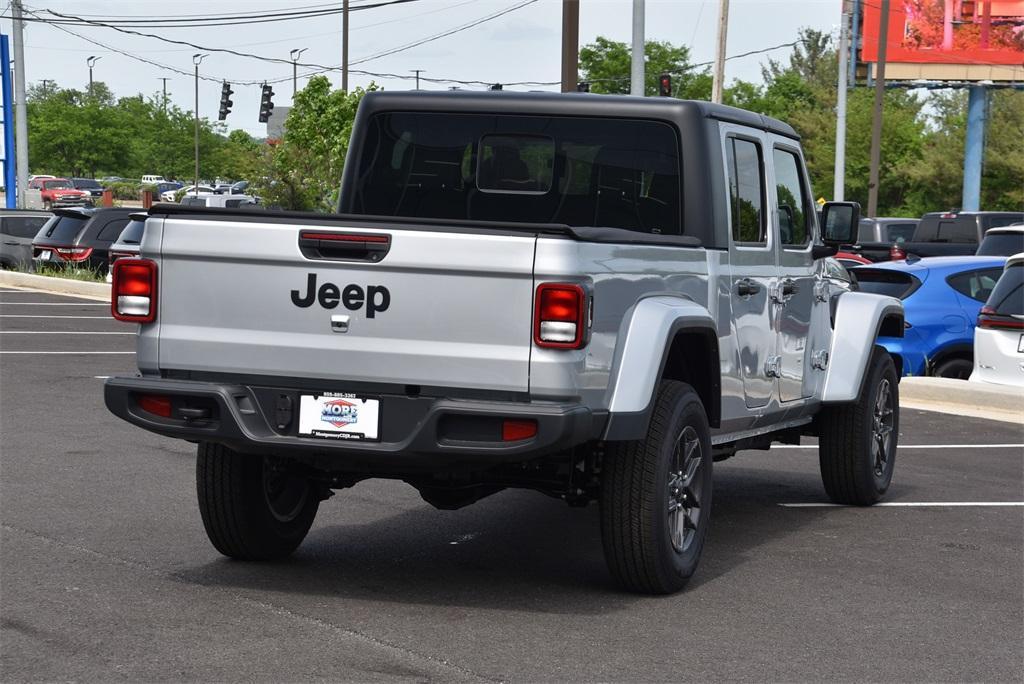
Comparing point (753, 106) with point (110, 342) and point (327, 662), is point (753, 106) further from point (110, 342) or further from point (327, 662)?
point (327, 662)

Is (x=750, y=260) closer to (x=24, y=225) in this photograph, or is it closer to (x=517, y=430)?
(x=517, y=430)

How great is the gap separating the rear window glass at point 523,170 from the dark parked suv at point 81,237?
22408 mm

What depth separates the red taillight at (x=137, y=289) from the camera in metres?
6.46

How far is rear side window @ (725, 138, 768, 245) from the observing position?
767 centimetres

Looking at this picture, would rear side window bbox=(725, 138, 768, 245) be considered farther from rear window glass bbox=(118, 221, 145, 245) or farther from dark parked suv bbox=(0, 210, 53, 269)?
dark parked suv bbox=(0, 210, 53, 269)

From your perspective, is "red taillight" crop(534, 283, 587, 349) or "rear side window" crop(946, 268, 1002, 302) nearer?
"red taillight" crop(534, 283, 587, 349)

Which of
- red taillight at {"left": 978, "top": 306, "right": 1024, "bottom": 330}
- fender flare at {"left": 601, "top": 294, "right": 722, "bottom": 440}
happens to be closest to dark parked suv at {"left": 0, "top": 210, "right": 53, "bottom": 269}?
red taillight at {"left": 978, "top": 306, "right": 1024, "bottom": 330}

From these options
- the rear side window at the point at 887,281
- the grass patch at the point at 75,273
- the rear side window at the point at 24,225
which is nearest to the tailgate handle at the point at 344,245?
the rear side window at the point at 887,281

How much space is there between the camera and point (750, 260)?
7754 millimetres

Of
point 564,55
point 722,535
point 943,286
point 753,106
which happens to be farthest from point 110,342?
point 753,106

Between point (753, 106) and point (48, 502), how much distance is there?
84997mm

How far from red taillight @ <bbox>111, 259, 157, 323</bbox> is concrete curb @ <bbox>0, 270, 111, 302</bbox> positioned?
21.7 metres

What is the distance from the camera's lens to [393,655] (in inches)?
222

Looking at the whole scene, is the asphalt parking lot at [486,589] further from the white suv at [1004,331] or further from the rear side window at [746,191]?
the white suv at [1004,331]
